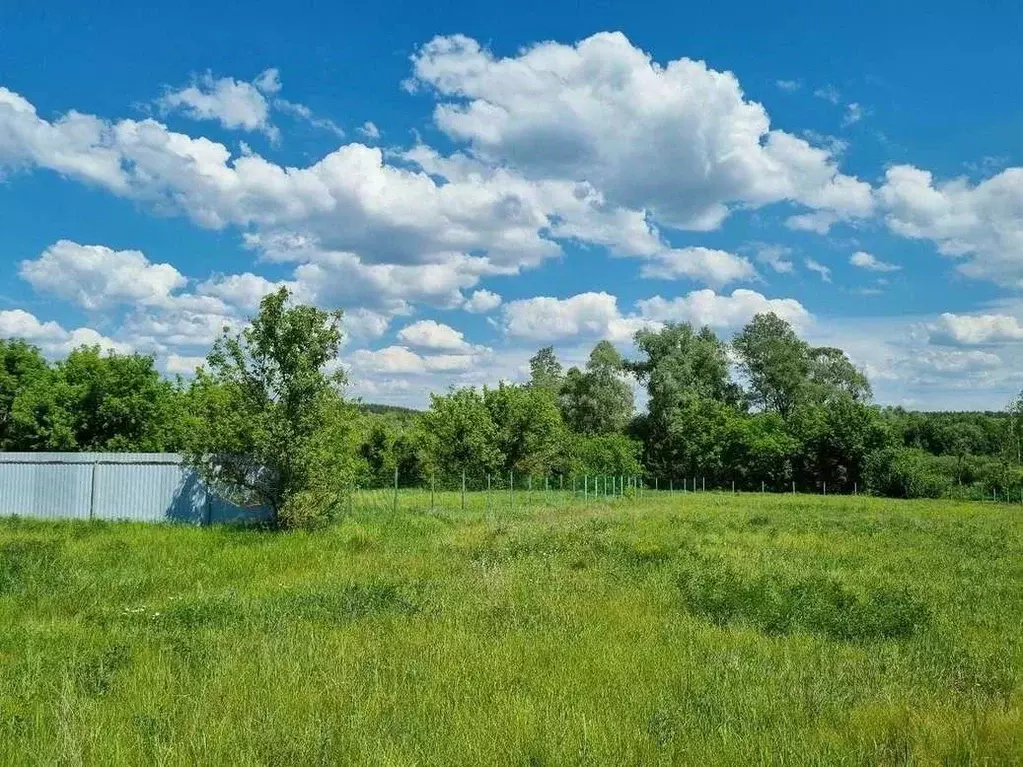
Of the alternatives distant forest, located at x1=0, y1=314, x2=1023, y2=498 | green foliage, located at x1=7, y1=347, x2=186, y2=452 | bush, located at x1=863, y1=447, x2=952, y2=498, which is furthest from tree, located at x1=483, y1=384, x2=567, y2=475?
green foliage, located at x1=7, y1=347, x2=186, y2=452

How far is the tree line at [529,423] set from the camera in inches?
833

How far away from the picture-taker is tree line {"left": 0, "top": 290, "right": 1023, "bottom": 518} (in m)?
21.2

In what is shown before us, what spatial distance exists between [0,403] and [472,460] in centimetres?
3044

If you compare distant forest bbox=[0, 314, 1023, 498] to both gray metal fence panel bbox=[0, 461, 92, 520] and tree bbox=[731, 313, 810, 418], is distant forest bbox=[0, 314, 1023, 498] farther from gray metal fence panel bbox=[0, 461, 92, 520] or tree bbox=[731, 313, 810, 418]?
gray metal fence panel bbox=[0, 461, 92, 520]

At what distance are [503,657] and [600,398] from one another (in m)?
68.1

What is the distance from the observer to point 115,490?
2289 cm

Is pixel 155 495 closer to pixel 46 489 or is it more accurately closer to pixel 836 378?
pixel 46 489

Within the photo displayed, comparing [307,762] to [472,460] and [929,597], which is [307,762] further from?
[472,460]

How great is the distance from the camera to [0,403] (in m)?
31.6

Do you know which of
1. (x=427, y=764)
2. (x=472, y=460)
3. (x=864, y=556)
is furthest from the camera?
(x=472, y=460)

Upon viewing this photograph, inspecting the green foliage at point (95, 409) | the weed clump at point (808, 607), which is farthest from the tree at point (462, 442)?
the weed clump at point (808, 607)

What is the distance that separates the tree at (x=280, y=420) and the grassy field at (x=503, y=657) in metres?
4.21

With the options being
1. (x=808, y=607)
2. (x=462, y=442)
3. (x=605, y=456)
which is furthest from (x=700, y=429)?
(x=808, y=607)

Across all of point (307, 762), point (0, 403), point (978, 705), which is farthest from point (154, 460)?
point (978, 705)
